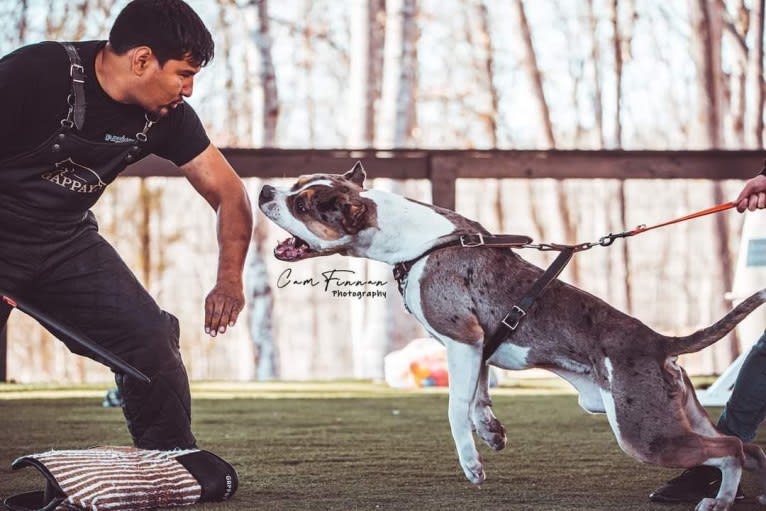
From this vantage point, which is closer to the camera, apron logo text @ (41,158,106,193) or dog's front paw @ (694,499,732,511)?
dog's front paw @ (694,499,732,511)

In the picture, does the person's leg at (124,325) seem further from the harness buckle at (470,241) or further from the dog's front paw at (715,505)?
the dog's front paw at (715,505)

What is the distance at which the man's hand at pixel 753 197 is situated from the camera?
14.0ft

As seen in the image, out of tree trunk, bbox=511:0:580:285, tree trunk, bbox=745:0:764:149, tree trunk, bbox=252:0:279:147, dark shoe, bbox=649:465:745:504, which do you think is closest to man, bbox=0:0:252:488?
dark shoe, bbox=649:465:745:504

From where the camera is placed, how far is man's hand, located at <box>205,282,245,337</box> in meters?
4.14

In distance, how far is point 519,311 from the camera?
406 cm

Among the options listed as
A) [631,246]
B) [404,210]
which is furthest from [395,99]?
[631,246]

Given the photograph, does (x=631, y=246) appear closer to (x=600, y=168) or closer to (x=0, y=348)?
(x=600, y=168)

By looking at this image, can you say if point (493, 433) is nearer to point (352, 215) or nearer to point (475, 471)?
point (475, 471)

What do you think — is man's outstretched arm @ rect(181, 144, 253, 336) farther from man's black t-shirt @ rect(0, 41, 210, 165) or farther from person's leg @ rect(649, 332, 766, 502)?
person's leg @ rect(649, 332, 766, 502)

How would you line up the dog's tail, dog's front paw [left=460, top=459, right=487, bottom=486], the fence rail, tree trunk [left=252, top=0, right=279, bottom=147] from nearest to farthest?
the dog's tail, dog's front paw [left=460, top=459, right=487, bottom=486], the fence rail, tree trunk [left=252, top=0, right=279, bottom=147]

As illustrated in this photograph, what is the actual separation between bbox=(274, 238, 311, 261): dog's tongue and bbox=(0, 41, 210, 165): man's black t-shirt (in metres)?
0.70

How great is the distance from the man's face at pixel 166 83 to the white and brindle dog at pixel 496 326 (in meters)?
0.59

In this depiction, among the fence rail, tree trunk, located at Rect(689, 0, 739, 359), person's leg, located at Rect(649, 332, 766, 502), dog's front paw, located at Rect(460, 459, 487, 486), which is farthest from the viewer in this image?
tree trunk, located at Rect(689, 0, 739, 359)

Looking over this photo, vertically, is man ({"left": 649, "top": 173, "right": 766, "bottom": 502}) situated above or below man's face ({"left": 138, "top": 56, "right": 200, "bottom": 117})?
below
